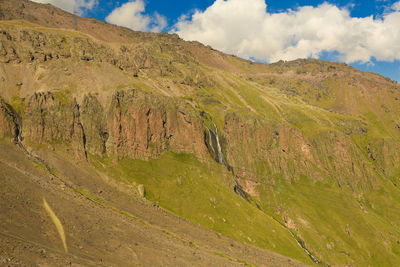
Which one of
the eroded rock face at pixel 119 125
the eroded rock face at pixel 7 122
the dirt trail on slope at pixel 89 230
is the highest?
the eroded rock face at pixel 119 125

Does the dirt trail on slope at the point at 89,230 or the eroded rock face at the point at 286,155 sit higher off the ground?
the eroded rock face at the point at 286,155

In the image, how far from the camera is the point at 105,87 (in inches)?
4796

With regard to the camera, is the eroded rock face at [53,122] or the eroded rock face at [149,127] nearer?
the eroded rock face at [53,122]

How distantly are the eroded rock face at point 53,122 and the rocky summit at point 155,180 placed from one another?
47 cm

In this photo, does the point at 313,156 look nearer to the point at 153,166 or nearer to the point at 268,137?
the point at 268,137

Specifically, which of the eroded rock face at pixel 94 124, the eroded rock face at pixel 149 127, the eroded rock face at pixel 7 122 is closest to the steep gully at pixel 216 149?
the eroded rock face at pixel 149 127

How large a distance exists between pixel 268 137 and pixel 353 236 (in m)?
64.7

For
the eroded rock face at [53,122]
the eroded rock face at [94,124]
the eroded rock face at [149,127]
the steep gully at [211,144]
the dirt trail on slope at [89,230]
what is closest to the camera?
the dirt trail on slope at [89,230]

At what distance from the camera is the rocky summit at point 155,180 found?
53.8m

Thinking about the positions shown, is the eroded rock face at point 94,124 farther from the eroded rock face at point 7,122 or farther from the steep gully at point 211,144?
the eroded rock face at point 7,122

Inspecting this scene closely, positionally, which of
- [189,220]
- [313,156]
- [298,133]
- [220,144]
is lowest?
[189,220]

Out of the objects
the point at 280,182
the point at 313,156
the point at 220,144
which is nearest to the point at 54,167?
the point at 220,144

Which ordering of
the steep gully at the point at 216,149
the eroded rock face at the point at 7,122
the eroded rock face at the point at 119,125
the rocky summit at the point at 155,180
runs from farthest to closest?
1. the steep gully at the point at 216,149
2. the eroded rock face at the point at 119,125
3. the eroded rock face at the point at 7,122
4. the rocky summit at the point at 155,180

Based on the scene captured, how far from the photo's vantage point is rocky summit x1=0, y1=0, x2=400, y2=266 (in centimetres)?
5375
